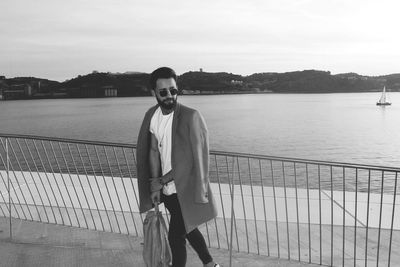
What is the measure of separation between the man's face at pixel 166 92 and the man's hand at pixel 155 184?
564 millimetres

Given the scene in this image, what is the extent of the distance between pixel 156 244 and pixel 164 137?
0.81 metres

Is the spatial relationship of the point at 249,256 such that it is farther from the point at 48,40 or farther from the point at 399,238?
the point at 48,40

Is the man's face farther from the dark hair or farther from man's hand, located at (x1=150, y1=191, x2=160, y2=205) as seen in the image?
man's hand, located at (x1=150, y1=191, x2=160, y2=205)

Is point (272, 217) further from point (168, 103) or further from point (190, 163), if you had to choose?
point (168, 103)

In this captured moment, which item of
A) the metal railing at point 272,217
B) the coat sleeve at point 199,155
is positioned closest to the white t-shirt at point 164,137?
the coat sleeve at point 199,155

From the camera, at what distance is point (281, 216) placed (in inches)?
269

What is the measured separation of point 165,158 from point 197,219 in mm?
510

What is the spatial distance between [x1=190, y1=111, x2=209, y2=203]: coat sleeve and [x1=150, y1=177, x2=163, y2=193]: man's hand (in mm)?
314

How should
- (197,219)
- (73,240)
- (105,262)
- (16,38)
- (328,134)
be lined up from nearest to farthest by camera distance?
(197,219)
(105,262)
(73,240)
(328,134)
(16,38)

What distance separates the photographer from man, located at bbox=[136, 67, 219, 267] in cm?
333

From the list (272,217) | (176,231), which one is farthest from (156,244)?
(272,217)

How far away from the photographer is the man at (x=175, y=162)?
3.33 meters

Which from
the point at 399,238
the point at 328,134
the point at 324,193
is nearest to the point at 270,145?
the point at 328,134

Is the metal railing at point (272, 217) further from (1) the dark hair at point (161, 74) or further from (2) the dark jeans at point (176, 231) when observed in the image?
(1) the dark hair at point (161, 74)
